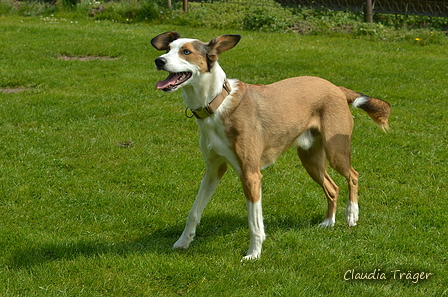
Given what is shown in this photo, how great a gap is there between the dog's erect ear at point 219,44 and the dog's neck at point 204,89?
98 mm

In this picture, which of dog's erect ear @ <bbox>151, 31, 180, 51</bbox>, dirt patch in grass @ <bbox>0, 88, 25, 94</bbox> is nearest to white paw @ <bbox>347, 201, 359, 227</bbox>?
dog's erect ear @ <bbox>151, 31, 180, 51</bbox>

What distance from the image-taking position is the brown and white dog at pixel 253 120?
463cm

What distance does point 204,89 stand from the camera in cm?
464

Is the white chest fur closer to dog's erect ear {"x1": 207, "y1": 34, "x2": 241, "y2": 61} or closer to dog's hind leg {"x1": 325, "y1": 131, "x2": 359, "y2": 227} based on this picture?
dog's erect ear {"x1": 207, "y1": 34, "x2": 241, "y2": 61}

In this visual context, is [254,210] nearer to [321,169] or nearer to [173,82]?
[321,169]

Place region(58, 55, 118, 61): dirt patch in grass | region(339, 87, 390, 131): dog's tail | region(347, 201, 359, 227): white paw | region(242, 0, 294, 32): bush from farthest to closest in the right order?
region(242, 0, 294, 32): bush, region(58, 55, 118, 61): dirt patch in grass, region(339, 87, 390, 131): dog's tail, region(347, 201, 359, 227): white paw

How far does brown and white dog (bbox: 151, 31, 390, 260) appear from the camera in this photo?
15.2 ft

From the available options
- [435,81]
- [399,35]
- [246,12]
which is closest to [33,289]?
[435,81]

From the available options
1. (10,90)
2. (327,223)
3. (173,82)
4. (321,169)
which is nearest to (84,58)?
(10,90)

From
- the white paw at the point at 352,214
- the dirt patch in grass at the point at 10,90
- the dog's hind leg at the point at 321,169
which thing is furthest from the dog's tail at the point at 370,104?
the dirt patch in grass at the point at 10,90

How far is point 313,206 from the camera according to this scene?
6.07 m

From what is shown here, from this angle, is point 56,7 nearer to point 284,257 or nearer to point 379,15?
point 379,15

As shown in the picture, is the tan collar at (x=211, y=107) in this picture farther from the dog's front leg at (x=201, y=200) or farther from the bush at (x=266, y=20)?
the bush at (x=266, y=20)

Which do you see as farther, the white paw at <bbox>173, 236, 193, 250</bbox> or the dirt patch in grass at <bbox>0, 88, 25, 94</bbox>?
the dirt patch in grass at <bbox>0, 88, 25, 94</bbox>
